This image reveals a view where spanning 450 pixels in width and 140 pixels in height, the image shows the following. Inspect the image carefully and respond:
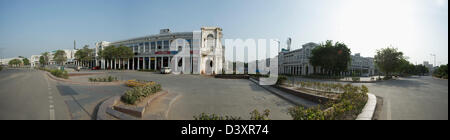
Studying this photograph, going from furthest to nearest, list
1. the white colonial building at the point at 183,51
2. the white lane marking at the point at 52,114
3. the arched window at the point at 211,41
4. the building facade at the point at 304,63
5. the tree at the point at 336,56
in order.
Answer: the building facade at the point at 304,63
the white colonial building at the point at 183,51
the arched window at the point at 211,41
the tree at the point at 336,56
the white lane marking at the point at 52,114

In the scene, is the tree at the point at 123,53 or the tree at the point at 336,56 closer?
the tree at the point at 336,56

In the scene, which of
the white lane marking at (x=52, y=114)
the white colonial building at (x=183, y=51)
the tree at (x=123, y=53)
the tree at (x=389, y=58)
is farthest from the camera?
the tree at (x=123, y=53)

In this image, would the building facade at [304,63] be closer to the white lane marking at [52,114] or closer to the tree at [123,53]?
the white lane marking at [52,114]

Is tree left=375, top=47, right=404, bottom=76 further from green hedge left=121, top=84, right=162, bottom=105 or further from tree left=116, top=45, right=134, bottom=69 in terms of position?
tree left=116, top=45, right=134, bottom=69

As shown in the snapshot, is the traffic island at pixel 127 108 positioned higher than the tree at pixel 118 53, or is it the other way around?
Answer: the tree at pixel 118 53

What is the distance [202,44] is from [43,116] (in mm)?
27819

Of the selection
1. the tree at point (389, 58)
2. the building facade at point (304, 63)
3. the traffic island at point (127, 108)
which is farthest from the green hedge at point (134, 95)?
the building facade at point (304, 63)

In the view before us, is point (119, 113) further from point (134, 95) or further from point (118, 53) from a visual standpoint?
point (118, 53)

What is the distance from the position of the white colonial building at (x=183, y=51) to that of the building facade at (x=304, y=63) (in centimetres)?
2472

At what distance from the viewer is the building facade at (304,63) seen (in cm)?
4325

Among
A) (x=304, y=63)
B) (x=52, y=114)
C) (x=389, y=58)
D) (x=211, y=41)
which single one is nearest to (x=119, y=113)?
(x=52, y=114)

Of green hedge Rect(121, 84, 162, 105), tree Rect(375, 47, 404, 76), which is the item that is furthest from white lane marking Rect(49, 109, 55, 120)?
tree Rect(375, 47, 404, 76)

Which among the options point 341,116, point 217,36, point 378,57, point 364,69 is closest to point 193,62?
point 217,36

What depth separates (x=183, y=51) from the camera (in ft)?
111
